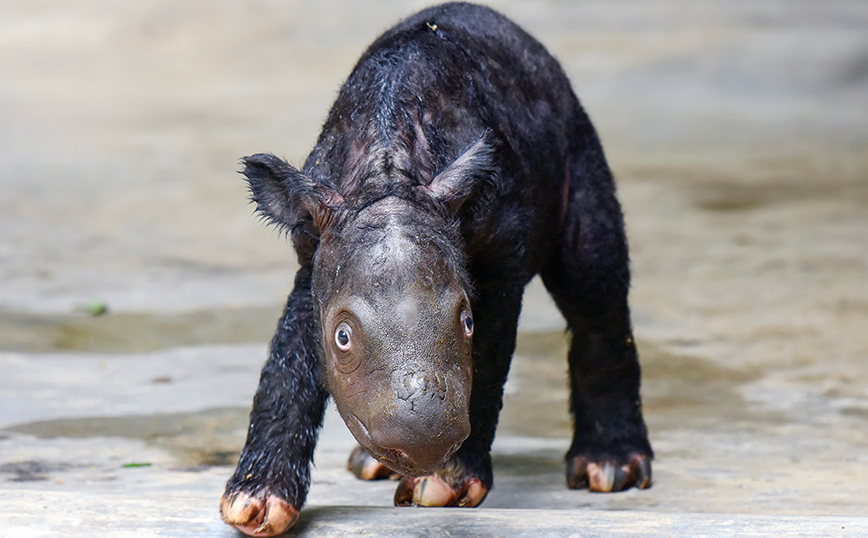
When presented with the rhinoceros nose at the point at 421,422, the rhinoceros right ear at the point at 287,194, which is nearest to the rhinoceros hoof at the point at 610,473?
the rhinoceros right ear at the point at 287,194

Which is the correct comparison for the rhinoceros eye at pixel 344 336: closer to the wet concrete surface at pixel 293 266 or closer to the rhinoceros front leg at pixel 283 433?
the rhinoceros front leg at pixel 283 433

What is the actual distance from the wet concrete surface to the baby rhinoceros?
13.9 inches

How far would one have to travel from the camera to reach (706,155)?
15.4 metres

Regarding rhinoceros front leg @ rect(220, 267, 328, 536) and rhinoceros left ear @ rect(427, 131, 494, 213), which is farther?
rhinoceros front leg @ rect(220, 267, 328, 536)

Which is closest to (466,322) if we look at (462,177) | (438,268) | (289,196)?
(438,268)

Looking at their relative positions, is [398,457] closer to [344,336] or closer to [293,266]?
[344,336]

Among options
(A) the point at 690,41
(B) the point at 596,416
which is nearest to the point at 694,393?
(B) the point at 596,416

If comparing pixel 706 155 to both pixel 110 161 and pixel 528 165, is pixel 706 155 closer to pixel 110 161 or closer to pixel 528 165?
pixel 110 161

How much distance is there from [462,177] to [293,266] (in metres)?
6.86

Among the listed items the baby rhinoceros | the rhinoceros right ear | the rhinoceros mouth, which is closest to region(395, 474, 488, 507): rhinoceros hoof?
the baby rhinoceros

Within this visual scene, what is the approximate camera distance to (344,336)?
347 cm

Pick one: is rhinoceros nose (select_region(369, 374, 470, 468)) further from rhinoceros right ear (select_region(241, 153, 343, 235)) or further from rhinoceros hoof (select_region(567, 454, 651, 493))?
rhinoceros hoof (select_region(567, 454, 651, 493))

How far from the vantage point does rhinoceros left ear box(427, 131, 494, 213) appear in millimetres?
3770

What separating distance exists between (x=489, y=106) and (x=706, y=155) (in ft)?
37.3
